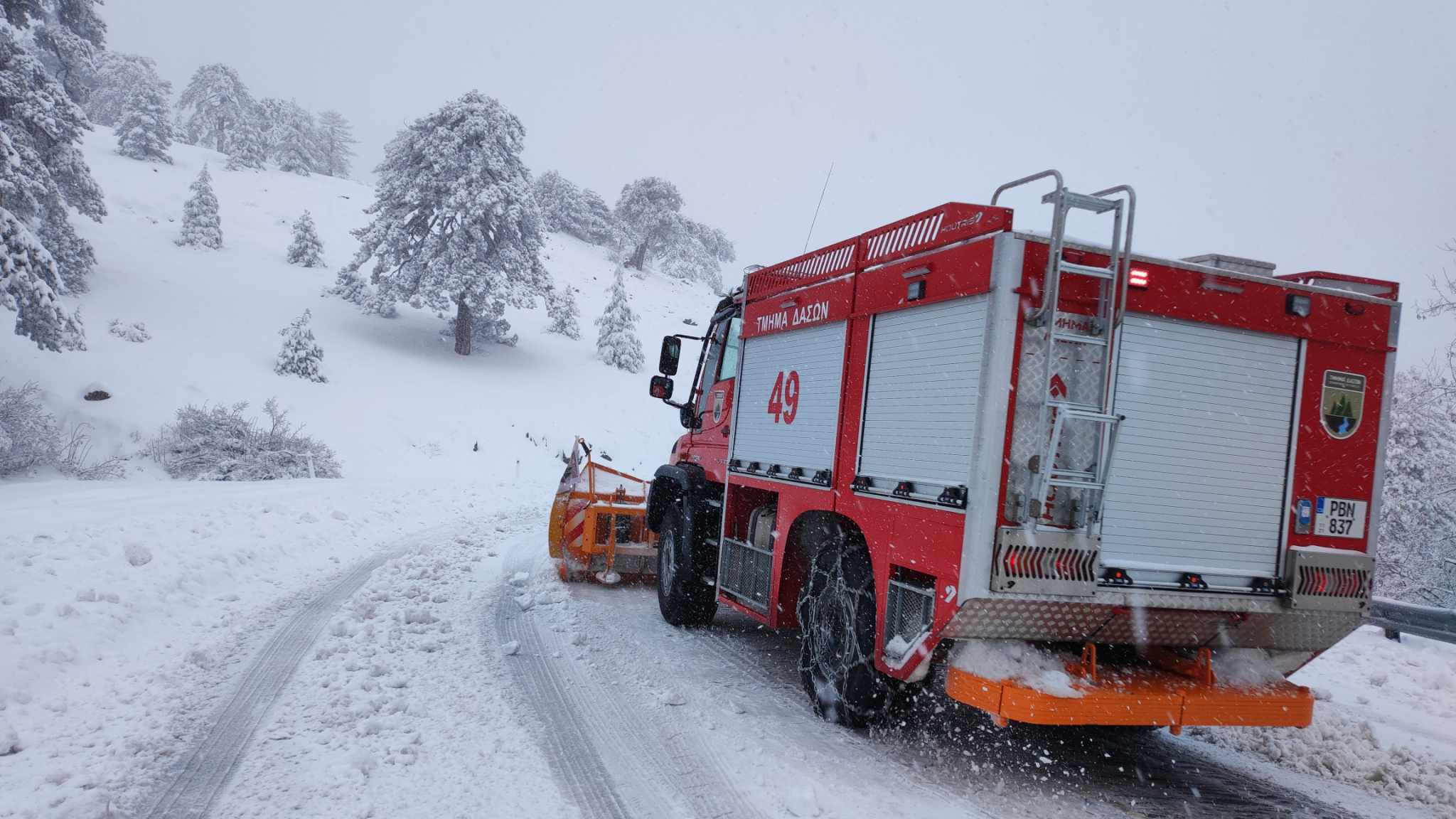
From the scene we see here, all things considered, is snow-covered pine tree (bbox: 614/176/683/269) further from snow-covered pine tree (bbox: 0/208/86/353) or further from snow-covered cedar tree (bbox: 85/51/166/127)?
snow-covered pine tree (bbox: 0/208/86/353)

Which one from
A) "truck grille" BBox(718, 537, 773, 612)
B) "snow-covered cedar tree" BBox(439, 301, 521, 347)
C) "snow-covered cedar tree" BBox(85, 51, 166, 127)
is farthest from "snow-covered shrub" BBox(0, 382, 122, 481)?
"snow-covered cedar tree" BBox(85, 51, 166, 127)

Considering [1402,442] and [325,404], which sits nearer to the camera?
[1402,442]

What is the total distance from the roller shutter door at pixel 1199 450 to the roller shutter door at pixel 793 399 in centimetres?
174

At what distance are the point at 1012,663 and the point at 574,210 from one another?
205 feet

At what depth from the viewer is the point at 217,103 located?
69188 millimetres

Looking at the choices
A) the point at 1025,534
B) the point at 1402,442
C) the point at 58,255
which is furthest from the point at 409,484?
the point at 1402,442

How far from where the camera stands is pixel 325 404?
22.3 m

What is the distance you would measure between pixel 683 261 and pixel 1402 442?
51836 mm

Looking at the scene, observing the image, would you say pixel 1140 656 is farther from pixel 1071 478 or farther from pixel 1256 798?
pixel 1071 478

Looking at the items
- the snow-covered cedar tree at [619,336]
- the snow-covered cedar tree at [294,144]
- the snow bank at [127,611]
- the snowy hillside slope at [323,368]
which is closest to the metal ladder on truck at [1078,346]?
the snow bank at [127,611]

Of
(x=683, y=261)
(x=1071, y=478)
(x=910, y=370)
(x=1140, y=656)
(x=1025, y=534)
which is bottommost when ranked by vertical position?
(x=1140, y=656)

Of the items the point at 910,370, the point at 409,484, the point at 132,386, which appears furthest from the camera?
the point at 132,386

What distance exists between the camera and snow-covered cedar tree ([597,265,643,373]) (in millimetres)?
38250

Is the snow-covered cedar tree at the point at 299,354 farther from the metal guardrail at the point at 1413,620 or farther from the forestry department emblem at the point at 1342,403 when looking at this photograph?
the forestry department emblem at the point at 1342,403
